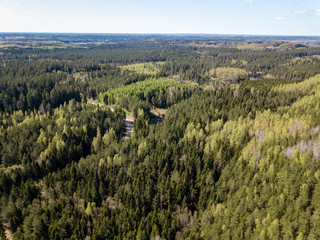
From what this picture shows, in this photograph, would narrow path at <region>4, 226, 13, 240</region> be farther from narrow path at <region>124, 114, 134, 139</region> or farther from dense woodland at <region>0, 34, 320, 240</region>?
narrow path at <region>124, 114, 134, 139</region>

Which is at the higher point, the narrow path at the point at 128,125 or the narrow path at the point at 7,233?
the narrow path at the point at 128,125

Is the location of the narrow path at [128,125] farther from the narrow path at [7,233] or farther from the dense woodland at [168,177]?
the narrow path at [7,233]

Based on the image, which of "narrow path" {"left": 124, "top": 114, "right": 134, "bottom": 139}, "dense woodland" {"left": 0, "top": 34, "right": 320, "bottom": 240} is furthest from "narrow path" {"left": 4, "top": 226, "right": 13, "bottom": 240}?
"narrow path" {"left": 124, "top": 114, "right": 134, "bottom": 139}

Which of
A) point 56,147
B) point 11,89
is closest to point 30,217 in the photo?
point 56,147

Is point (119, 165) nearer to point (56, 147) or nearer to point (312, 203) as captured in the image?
point (56, 147)

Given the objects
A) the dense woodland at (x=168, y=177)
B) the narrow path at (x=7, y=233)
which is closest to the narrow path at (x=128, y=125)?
the dense woodland at (x=168, y=177)

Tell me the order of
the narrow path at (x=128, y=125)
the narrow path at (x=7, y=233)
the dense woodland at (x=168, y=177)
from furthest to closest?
1. the narrow path at (x=128, y=125)
2. the narrow path at (x=7, y=233)
3. the dense woodland at (x=168, y=177)

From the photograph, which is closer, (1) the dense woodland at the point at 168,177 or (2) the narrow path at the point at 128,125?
(1) the dense woodland at the point at 168,177

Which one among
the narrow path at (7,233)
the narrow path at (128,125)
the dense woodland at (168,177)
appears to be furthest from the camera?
the narrow path at (128,125)

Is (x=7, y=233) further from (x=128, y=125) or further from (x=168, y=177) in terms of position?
(x=128, y=125)

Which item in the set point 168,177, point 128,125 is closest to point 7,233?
point 168,177

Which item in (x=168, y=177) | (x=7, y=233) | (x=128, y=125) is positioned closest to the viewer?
(x=7, y=233)

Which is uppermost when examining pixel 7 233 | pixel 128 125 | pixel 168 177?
pixel 128 125
